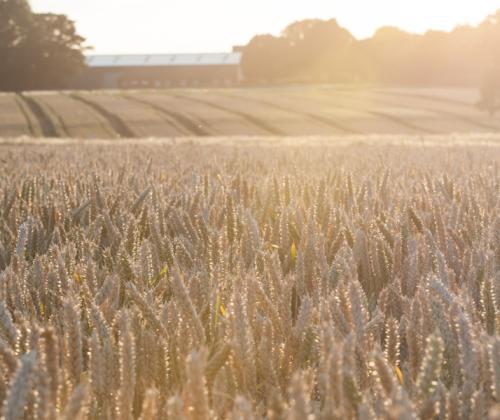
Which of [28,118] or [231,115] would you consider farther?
[231,115]

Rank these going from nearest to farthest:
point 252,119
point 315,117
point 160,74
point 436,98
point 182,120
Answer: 1. point 182,120
2. point 252,119
3. point 315,117
4. point 436,98
5. point 160,74

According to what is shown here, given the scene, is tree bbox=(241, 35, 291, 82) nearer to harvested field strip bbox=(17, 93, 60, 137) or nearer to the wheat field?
harvested field strip bbox=(17, 93, 60, 137)

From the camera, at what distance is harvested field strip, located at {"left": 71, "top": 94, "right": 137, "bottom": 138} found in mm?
30025

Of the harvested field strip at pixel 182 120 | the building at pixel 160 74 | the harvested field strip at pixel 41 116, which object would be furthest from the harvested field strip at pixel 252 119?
the building at pixel 160 74

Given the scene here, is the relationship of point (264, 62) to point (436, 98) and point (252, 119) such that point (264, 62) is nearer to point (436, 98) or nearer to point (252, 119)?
point (436, 98)

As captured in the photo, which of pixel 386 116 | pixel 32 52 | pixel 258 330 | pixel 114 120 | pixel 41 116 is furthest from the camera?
pixel 32 52

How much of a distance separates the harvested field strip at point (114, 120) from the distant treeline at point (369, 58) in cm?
3826

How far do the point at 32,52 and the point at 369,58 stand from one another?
34.0 meters

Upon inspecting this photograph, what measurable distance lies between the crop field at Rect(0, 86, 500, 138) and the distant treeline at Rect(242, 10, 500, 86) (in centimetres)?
2245

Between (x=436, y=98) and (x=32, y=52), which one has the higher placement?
(x=32, y=52)

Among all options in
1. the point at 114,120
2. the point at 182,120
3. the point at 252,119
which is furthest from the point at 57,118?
the point at 252,119

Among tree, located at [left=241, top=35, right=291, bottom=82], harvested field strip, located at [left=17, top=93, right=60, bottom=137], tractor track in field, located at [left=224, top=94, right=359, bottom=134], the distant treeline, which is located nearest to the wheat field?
harvested field strip, located at [left=17, top=93, right=60, bottom=137]

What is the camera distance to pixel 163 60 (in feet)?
271

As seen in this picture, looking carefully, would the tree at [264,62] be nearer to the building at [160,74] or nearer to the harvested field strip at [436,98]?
the building at [160,74]
